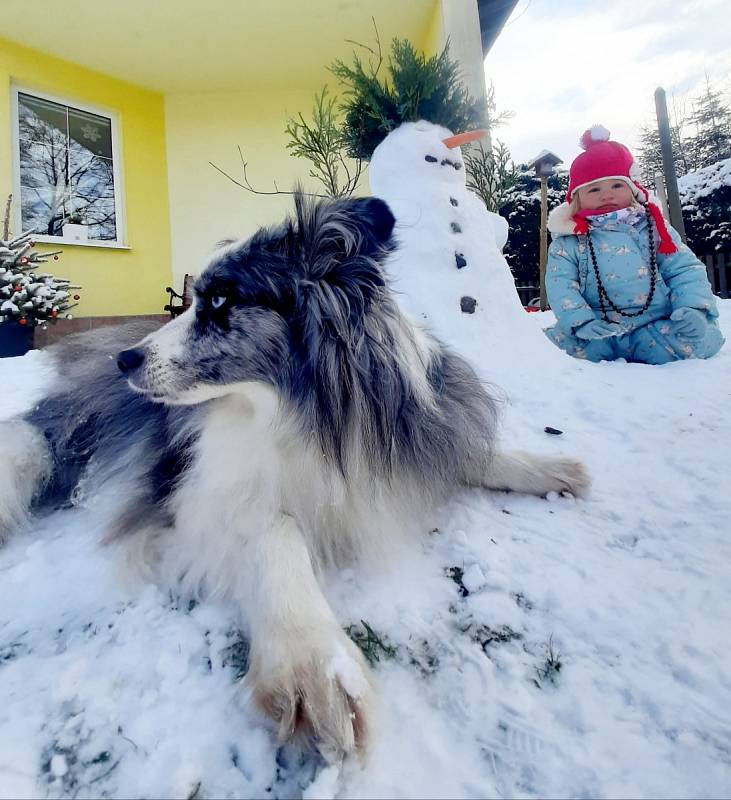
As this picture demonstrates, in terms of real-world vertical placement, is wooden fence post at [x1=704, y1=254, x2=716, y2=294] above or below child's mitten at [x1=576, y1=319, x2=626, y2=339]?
above

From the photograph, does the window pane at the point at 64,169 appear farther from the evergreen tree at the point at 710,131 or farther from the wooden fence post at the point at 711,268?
the evergreen tree at the point at 710,131

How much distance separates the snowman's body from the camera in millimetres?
4000

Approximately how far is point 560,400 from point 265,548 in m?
2.22

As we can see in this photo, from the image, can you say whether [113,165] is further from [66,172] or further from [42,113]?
[42,113]

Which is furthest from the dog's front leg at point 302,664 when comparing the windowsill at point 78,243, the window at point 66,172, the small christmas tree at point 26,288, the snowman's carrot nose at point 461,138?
the window at point 66,172

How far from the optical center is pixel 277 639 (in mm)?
1008

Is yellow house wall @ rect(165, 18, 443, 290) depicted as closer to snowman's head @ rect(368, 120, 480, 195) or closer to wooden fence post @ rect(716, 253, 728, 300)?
snowman's head @ rect(368, 120, 480, 195)

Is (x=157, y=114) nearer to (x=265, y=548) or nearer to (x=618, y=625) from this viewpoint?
(x=265, y=548)

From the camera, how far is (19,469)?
1907 mm

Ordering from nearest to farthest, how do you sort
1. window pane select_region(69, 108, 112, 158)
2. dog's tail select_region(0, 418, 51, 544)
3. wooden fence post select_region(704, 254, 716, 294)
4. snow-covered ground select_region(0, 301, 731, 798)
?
snow-covered ground select_region(0, 301, 731, 798)
dog's tail select_region(0, 418, 51, 544)
window pane select_region(69, 108, 112, 158)
wooden fence post select_region(704, 254, 716, 294)

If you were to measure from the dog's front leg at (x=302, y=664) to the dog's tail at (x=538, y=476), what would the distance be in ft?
2.91

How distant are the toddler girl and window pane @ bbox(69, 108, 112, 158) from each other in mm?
7027

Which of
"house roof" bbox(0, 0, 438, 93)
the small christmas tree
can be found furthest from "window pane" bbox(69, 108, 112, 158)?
the small christmas tree

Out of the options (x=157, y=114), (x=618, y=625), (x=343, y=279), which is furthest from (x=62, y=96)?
(x=618, y=625)
